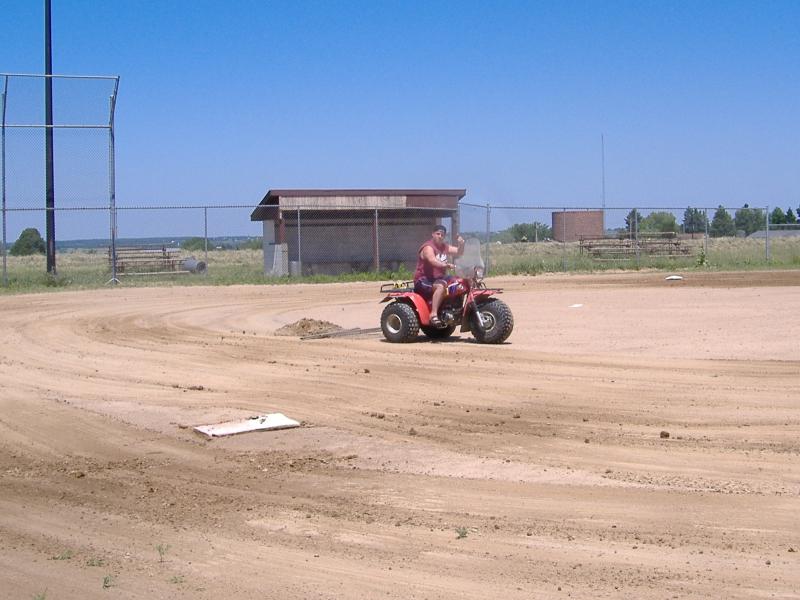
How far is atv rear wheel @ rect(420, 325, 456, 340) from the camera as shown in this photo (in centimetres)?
1518

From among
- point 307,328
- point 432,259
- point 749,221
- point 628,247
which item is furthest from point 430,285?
point 749,221

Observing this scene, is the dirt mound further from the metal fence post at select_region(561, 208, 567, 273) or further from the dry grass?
the metal fence post at select_region(561, 208, 567, 273)

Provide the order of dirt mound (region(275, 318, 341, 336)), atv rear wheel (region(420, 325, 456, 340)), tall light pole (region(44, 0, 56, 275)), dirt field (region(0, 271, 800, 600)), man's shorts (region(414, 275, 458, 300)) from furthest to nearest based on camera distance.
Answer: tall light pole (region(44, 0, 56, 275)) < dirt mound (region(275, 318, 341, 336)) < atv rear wheel (region(420, 325, 456, 340)) < man's shorts (region(414, 275, 458, 300)) < dirt field (region(0, 271, 800, 600))

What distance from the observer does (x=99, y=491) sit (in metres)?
7.07

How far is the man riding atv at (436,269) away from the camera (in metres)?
14.6

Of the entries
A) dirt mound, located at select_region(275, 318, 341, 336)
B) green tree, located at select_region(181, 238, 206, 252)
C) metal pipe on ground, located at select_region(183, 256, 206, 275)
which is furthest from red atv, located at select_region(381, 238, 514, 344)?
green tree, located at select_region(181, 238, 206, 252)

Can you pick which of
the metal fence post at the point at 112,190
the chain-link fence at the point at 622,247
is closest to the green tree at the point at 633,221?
the chain-link fence at the point at 622,247

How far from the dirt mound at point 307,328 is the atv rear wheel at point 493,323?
282cm

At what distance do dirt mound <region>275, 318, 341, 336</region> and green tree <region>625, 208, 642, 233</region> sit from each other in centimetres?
2267

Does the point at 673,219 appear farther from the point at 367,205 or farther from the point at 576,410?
the point at 576,410

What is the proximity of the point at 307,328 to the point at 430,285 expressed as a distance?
2675mm

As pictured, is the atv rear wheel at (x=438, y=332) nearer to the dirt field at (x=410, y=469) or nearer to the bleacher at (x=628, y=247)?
the dirt field at (x=410, y=469)

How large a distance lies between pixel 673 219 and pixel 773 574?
3878 cm

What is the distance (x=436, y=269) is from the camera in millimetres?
14750
